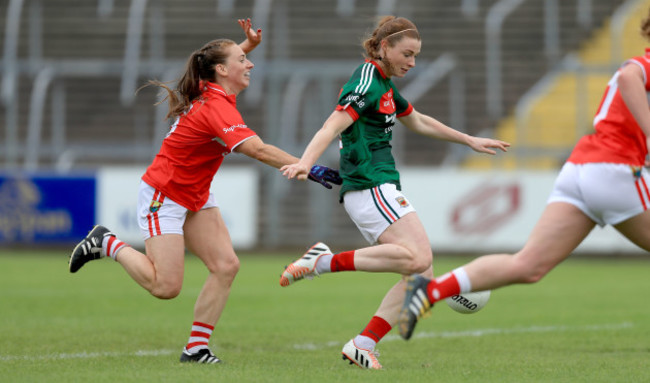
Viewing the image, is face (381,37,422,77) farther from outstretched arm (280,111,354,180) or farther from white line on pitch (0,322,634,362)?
white line on pitch (0,322,634,362)

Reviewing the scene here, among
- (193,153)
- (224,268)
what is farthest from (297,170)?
(224,268)

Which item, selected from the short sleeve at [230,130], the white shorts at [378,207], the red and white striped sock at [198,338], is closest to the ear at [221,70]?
the short sleeve at [230,130]

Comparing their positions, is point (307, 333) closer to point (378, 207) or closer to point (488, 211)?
point (378, 207)

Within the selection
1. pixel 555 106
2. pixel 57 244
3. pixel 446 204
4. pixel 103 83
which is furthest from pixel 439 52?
pixel 57 244

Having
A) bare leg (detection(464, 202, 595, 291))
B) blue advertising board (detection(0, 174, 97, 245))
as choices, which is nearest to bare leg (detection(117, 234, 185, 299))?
bare leg (detection(464, 202, 595, 291))

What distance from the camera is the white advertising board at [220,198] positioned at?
58.7 feet

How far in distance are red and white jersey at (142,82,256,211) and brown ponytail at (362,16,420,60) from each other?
97 centimetres

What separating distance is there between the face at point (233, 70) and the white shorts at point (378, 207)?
3.51ft

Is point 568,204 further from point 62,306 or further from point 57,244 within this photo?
point 57,244

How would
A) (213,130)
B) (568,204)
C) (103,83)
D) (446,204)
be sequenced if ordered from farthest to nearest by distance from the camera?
(103,83) < (446,204) < (213,130) < (568,204)

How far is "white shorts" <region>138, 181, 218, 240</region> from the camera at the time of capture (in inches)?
264

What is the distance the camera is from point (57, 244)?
18.6 metres

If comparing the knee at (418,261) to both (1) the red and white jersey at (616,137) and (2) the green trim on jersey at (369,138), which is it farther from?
(1) the red and white jersey at (616,137)

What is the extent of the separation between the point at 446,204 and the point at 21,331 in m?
10.5
